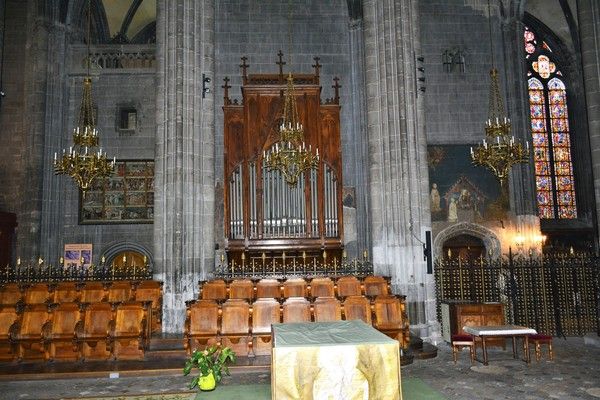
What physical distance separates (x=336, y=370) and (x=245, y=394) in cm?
219

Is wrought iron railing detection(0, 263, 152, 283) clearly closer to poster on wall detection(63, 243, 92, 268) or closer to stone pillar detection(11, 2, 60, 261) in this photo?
stone pillar detection(11, 2, 60, 261)

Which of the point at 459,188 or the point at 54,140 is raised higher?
the point at 54,140

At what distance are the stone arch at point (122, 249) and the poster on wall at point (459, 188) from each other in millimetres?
10203

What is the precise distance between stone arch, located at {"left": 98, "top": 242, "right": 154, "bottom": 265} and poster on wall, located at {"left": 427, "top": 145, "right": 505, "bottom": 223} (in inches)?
402

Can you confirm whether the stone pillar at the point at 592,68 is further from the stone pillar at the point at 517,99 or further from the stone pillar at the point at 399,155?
the stone pillar at the point at 517,99

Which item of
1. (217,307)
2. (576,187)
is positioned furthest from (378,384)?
(576,187)

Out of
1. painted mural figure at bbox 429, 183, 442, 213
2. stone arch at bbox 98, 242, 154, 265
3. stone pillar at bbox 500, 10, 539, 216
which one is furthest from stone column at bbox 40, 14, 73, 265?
stone pillar at bbox 500, 10, 539, 216

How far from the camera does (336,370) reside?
520 cm

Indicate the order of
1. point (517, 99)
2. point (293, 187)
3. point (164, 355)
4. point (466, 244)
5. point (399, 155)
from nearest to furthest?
point (164, 355) < point (399, 155) < point (293, 187) < point (466, 244) < point (517, 99)

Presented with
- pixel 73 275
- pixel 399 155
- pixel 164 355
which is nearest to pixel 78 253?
pixel 73 275

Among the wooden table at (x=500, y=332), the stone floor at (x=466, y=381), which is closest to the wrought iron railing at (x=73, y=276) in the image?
the stone floor at (x=466, y=381)

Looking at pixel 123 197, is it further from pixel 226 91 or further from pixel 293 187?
pixel 293 187

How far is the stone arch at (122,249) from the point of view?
1764cm

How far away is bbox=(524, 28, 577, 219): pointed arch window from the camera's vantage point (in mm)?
21734
